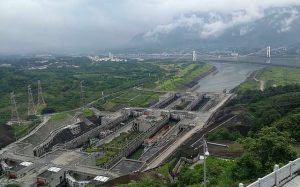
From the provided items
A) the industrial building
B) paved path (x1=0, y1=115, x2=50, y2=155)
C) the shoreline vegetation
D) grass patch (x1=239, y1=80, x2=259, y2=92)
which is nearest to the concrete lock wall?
the industrial building

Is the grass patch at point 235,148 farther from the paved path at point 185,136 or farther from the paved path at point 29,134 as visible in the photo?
the paved path at point 29,134

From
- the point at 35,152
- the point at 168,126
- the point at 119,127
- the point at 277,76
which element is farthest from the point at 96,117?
the point at 277,76

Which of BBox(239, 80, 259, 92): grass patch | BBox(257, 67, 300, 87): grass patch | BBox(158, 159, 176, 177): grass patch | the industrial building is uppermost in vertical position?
BBox(257, 67, 300, 87): grass patch

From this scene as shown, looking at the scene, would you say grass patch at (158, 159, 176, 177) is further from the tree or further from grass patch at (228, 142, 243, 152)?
the tree

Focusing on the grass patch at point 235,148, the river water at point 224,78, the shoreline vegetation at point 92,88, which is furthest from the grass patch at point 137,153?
the river water at point 224,78

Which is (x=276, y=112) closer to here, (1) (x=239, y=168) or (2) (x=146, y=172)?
(2) (x=146, y=172)

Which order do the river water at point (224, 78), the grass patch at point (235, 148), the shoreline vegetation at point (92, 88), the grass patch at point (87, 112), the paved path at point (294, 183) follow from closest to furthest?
the paved path at point (294, 183)
the grass patch at point (235, 148)
the grass patch at point (87, 112)
the shoreline vegetation at point (92, 88)
the river water at point (224, 78)

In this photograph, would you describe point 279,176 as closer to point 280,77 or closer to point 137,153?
point 137,153

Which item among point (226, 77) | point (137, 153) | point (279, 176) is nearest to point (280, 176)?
point (279, 176)

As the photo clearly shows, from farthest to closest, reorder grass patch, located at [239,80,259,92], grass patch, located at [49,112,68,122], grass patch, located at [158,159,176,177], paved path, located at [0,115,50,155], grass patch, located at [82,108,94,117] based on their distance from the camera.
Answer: grass patch, located at [239,80,259,92], grass patch, located at [82,108,94,117], grass patch, located at [49,112,68,122], paved path, located at [0,115,50,155], grass patch, located at [158,159,176,177]
